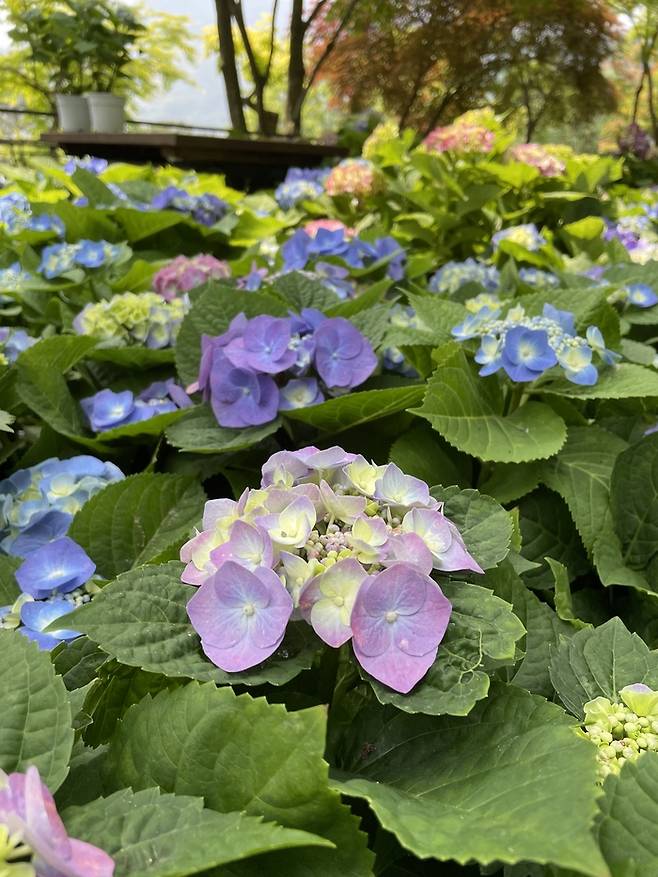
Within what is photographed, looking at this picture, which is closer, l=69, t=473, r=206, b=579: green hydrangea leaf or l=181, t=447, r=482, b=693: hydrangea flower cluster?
l=181, t=447, r=482, b=693: hydrangea flower cluster

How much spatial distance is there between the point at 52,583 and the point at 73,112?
457 centimetres

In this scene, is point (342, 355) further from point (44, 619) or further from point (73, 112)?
point (73, 112)

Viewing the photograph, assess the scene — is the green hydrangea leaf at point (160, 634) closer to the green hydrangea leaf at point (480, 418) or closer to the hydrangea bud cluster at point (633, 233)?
the green hydrangea leaf at point (480, 418)

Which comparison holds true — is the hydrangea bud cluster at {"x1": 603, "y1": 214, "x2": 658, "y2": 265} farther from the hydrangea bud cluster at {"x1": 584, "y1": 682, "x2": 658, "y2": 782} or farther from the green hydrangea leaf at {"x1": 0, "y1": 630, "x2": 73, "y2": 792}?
the green hydrangea leaf at {"x1": 0, "y1": 630, "x2": 73, "y2": 792}

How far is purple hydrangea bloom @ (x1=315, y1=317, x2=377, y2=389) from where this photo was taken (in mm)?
1159

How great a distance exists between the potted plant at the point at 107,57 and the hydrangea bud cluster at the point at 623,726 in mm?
4779

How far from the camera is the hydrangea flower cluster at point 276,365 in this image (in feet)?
3.66

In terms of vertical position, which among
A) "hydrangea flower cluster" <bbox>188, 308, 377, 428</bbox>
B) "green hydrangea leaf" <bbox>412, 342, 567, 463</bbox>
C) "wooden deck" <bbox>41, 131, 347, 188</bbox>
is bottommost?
"green hydrangea leaf" <bbox>412, 342, 567, 463</bbox>

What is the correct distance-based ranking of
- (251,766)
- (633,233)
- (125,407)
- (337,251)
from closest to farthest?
(251,766) < (125,407) < (337,251) < (633,233)

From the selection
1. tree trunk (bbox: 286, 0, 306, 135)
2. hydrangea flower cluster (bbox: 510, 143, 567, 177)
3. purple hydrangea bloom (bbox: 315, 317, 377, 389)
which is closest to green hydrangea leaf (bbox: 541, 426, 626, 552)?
purple hydrangea bloom (bbox: 315, 317, 377, 389)

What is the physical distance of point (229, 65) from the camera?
17.6 feet

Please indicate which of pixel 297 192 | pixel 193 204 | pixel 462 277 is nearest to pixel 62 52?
pixel 297 192

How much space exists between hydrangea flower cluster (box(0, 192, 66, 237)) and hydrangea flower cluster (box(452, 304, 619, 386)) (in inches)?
48.4

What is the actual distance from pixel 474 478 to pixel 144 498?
20.8 inches
